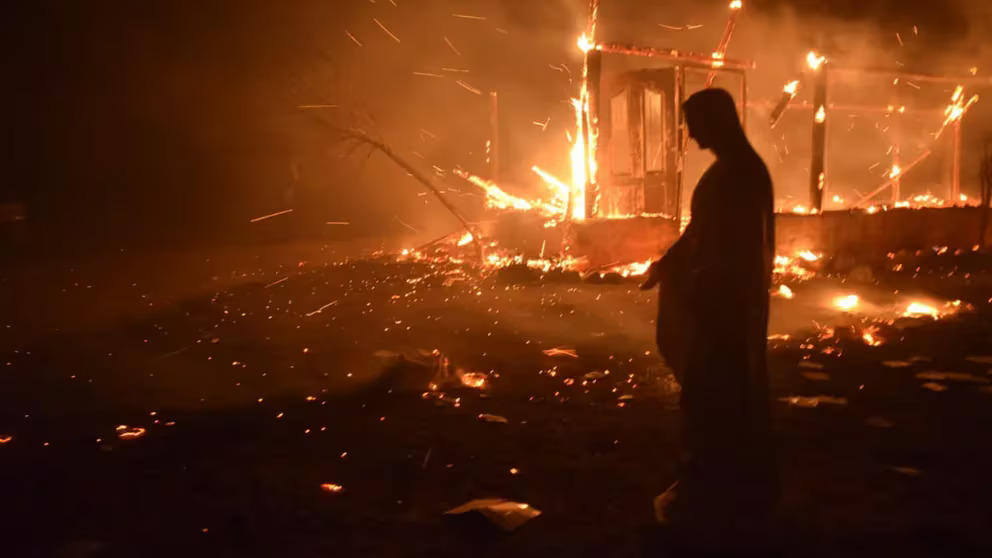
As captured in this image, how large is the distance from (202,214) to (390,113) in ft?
26.3

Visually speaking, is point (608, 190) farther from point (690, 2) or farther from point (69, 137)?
point (69, 137)

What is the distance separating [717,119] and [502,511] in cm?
190

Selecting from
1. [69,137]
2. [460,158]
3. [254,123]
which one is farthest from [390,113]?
[69,137]

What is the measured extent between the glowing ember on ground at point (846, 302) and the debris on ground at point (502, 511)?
228 inches

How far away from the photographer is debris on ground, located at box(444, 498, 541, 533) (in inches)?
127

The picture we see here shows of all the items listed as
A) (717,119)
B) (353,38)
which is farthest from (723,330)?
(353,38)

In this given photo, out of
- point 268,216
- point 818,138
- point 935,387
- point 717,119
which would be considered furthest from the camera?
point 268,216

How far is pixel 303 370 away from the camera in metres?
5.93

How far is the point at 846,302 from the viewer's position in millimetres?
8328

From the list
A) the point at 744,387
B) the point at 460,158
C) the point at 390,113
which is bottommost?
the point at 744,387

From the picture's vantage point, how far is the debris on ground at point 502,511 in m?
3.22

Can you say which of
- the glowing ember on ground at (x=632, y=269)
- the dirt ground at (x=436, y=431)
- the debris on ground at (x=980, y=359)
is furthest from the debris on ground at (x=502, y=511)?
the glowing ember on ground at (x=632, y=269)

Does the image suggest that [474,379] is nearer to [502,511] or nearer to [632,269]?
[502,511]

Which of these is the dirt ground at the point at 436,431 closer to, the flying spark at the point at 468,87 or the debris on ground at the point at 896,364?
the debris on ground at the point at 896,364
